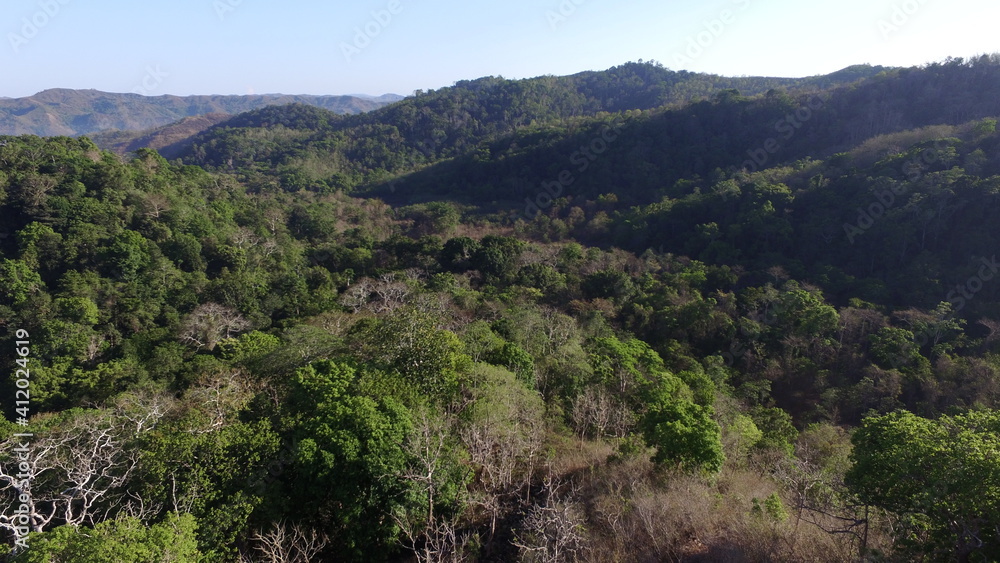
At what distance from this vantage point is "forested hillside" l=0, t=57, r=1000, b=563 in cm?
831

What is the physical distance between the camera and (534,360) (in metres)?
16.2

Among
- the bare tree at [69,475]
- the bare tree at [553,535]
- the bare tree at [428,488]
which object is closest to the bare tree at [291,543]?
the bare tree at [428,488]

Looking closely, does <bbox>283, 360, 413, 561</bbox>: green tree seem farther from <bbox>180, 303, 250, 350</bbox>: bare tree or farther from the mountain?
the mountain

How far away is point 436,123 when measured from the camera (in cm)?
8731

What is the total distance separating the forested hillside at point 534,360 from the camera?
8.31 metres

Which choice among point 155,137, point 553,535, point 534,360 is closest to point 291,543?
point 553,535

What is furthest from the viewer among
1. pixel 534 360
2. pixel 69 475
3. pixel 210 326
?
pixel 210 326

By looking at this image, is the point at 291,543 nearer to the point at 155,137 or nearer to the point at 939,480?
the point at 939,480

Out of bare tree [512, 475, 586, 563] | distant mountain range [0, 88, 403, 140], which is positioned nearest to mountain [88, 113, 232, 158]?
distant mountain range [0, 88, 403, 140]

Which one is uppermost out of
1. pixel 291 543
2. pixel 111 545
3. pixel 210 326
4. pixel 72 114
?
pixel 72 114

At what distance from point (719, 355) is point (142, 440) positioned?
20.4 metres

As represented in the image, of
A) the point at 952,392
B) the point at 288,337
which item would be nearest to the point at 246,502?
the point at 288,337

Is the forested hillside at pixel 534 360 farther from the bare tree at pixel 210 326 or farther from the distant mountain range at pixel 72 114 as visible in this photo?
the distant mountain range at pixel 72 114

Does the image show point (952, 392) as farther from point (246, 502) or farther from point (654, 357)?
point (246, 502)
